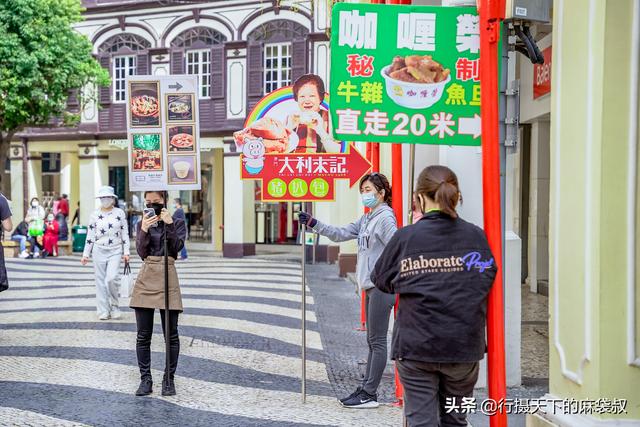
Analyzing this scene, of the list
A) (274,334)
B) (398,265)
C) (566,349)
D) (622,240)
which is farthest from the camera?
(274,334)

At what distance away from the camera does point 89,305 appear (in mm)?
12164

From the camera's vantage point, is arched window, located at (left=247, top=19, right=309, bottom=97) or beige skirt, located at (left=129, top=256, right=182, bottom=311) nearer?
beige skirt, located at (left=129, top=256, right=182, bottom=311)

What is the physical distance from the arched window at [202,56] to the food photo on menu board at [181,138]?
59.2ft

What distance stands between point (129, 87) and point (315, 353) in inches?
147

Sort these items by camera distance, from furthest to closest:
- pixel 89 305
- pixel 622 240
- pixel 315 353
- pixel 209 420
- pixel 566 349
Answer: pixel 89 305 → pixel 315 353 → pixel 209 420 → pixel 566 349 → pixel 622 240

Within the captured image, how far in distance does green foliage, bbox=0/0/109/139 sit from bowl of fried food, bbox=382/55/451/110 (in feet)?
60.9

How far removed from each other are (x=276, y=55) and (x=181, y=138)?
1772cm

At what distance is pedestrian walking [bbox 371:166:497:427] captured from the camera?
371cm

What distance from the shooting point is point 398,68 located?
14.9ft

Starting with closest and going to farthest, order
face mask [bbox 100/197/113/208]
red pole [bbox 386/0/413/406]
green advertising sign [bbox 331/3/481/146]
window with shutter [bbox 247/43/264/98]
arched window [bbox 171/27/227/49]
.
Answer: green advertising sign [bbox 331/3/481/146], red pole [bbox 386/0/413/406], face mask [bbox 100/197/113/208], window with shutter [bbox 247/43/264/98], arched window [bbox 171/27/227/49]

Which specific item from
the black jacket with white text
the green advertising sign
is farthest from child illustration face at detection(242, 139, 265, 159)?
the black jacket with white text

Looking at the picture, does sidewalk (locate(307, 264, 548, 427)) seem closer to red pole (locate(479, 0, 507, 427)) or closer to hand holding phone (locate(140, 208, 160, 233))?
red pole (locate(479, 0, 507, 427))

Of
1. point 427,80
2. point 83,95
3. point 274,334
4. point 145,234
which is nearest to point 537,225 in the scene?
point 274,334

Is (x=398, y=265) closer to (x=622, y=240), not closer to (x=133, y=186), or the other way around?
(x=622, y=240)
